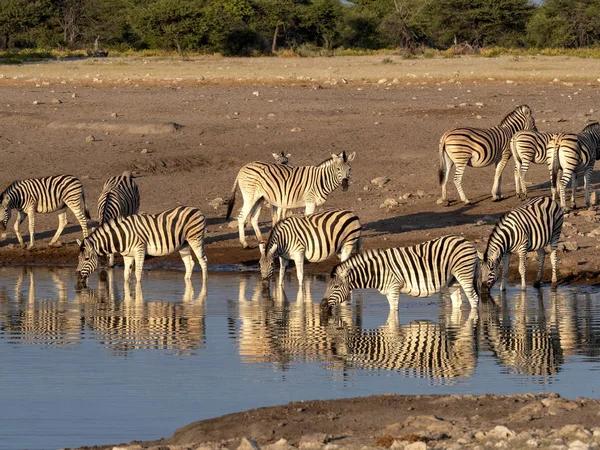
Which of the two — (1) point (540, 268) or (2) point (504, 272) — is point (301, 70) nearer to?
(1) point (540, 268)

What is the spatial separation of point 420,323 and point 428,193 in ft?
26.5

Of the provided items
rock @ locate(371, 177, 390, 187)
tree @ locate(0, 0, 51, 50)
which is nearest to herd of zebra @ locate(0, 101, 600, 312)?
rock @ locate(371, 177, 390, 187)

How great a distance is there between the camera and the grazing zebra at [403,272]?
480 inches

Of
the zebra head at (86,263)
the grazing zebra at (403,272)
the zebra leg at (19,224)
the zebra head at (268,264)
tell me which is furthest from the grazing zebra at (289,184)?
the grazing zebra at (403,272)

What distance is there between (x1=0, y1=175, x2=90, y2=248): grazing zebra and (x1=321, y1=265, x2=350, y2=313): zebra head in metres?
6.34

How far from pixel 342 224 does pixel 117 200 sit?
13.1ft

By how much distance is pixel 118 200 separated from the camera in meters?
17.0

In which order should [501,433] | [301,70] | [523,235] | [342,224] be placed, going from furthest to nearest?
1. [301,70]
2. [342,224]
3. [523,235]
4. [501,433]

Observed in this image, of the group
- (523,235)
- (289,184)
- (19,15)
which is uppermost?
(19,15)

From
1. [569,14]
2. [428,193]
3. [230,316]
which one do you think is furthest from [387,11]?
[230,316]

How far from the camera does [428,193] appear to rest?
19.8 metres

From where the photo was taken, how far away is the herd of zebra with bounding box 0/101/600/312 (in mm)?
12250

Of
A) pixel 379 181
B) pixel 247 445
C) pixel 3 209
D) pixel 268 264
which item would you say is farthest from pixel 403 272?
pixel 379 181

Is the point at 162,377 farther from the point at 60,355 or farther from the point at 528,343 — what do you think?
the point at 528,343
